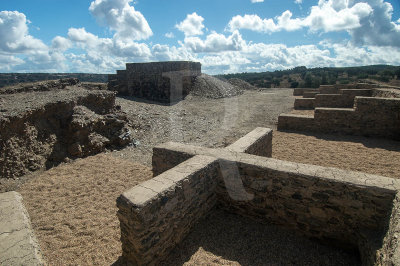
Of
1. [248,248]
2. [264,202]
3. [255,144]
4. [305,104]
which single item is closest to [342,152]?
[255,144]

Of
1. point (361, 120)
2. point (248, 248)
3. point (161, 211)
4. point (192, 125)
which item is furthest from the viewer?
point (192, 125)

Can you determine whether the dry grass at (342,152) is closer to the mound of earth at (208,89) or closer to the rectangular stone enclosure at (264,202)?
the rectangular stone enclosure at (264,202)

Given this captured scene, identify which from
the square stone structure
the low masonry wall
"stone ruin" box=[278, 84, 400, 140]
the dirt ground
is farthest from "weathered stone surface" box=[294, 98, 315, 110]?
the square stone structure

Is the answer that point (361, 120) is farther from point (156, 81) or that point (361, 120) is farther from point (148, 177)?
point (156, 81)

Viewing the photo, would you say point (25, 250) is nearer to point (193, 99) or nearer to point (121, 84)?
point (193, 99)

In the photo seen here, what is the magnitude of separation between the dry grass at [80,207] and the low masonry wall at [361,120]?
22.1 feet

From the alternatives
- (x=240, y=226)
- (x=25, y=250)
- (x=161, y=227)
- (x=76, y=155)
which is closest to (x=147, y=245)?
(x=161, y=227)

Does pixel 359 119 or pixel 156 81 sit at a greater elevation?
pixel 156 81

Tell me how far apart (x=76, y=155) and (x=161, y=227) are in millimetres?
5094

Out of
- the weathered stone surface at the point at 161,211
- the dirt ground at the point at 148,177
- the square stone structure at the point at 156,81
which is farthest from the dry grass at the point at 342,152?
the square stone structure at the point at 156,81

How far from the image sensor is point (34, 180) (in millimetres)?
5785

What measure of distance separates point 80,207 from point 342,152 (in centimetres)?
714

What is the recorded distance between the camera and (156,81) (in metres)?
16.4

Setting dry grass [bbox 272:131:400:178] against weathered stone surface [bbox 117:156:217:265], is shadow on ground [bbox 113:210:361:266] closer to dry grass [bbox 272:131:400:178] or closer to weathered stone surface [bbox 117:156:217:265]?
weathered stone surface [bbox 117:156:217:265]
